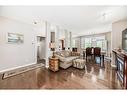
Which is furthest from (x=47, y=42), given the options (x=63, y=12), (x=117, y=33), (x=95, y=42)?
(x=95, y=42)

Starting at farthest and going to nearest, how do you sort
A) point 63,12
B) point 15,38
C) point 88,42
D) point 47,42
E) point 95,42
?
1. point 88,42
2. point 95,42
3. point 47,42
4. point 15,38
5. point 63,12

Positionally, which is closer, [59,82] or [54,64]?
[59,82]

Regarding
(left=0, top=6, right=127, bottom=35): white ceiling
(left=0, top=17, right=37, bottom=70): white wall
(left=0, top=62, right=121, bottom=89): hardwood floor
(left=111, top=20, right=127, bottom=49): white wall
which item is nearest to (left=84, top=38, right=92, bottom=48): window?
(left=111, top=20, right=127, bottom=49): white wall

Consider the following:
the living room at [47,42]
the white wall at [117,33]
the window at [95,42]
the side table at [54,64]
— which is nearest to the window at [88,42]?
the window at [95,42]

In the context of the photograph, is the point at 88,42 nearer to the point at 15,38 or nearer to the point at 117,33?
the point at 117,33

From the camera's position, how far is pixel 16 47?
179 inches

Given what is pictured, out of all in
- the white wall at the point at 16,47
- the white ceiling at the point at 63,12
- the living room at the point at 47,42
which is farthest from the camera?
the white wall at the point at 16,47

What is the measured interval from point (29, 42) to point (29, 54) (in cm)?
67

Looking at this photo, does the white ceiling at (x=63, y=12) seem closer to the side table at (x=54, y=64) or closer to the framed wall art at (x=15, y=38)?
the framed wall art at (x=15, y=38)

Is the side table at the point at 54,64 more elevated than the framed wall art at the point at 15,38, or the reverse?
the framed wall art at the point at 15,38

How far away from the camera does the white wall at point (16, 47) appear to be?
3.99 meters

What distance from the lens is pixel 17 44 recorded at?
4.59 meters
